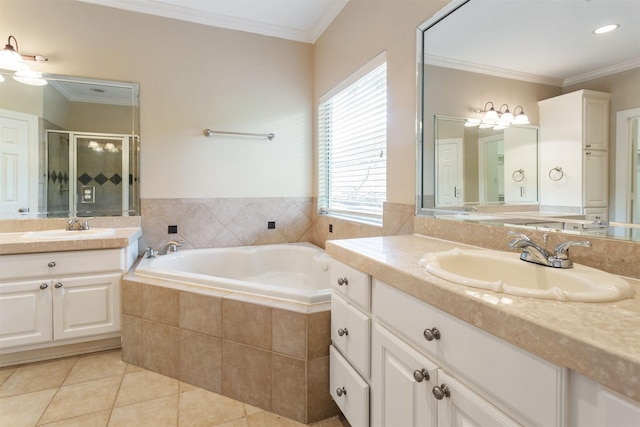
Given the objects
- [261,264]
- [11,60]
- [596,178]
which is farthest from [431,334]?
[11,60]

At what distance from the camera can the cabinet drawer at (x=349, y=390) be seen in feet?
4.09

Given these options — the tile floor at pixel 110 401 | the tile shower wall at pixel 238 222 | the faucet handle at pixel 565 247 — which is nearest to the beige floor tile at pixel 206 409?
the tile floor at pixel 110 401

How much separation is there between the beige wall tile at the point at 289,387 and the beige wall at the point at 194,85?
1.82 m

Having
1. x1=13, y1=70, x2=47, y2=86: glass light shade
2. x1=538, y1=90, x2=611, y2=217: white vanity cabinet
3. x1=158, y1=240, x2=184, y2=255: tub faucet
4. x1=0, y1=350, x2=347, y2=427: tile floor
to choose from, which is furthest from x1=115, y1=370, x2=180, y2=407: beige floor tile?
x1=13, y1=70, x2=47, y2=86: glass light shade

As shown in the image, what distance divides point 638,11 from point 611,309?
0.87 metres

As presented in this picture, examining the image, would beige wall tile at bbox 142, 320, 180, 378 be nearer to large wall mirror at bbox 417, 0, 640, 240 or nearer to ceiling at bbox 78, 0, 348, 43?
large wall mirror at bbox 417, 0, 640, 240

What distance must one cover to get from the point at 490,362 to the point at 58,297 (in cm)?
245

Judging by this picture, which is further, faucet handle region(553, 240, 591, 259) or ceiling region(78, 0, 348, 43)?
ceiling region(78, 0, 348, 43)

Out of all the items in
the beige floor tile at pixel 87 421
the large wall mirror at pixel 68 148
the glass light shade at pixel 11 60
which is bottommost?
the beige floor tile at pixel 87 421

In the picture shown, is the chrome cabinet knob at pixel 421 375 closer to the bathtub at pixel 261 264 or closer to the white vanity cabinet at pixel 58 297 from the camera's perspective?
the bathtub at pixel 261 264

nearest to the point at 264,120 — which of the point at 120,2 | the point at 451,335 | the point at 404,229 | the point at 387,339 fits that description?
the point at 120,2

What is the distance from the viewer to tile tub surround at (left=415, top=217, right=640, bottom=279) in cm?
93

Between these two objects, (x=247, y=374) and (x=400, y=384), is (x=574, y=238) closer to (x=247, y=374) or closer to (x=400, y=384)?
(x=400, y=384)

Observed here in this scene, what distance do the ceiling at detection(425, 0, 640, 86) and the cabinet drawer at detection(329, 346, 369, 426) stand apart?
4.38 feet
